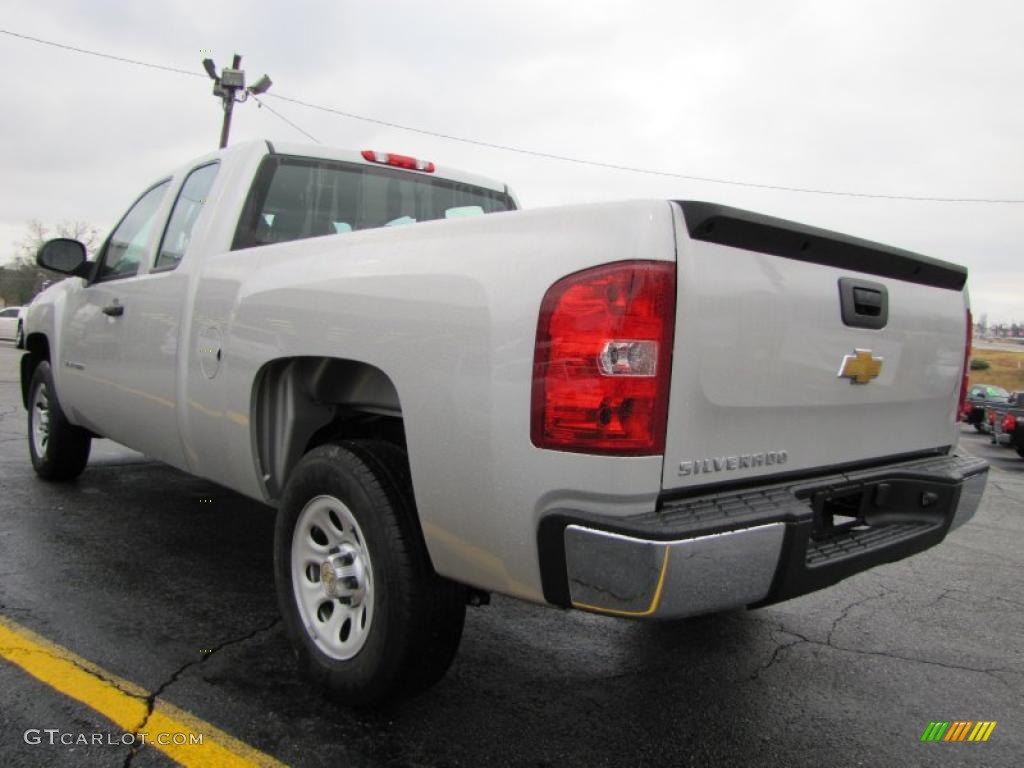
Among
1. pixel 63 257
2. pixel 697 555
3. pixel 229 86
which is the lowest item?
pixel 697 555

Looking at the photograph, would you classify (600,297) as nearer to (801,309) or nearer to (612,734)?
(801,309)

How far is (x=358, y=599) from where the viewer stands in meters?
2.52

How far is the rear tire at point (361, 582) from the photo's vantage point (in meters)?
2.28

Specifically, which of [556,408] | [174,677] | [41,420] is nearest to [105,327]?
[41,420]

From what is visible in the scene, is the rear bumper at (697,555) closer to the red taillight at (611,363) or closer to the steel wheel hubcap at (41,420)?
the red taillight at (611,363)

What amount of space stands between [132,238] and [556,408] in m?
3.46

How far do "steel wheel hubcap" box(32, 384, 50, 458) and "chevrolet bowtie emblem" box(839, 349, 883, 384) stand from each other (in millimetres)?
4848

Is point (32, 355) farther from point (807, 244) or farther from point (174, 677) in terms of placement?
point (807, 244)

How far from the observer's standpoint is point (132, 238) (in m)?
4.42

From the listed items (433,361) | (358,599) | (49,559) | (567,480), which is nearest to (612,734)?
(358,599)

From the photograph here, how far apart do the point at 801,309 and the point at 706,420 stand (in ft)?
1.59

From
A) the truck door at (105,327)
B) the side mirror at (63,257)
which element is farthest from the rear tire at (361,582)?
the side mirror at (63,257)

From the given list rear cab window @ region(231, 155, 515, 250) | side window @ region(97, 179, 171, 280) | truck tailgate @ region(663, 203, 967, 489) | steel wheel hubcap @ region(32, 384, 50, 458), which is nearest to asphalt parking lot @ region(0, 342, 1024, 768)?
steel wheel hubcap @ region(32, 384, 50, 458)

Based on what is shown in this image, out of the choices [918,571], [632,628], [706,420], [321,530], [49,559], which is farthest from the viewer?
[918,571]
